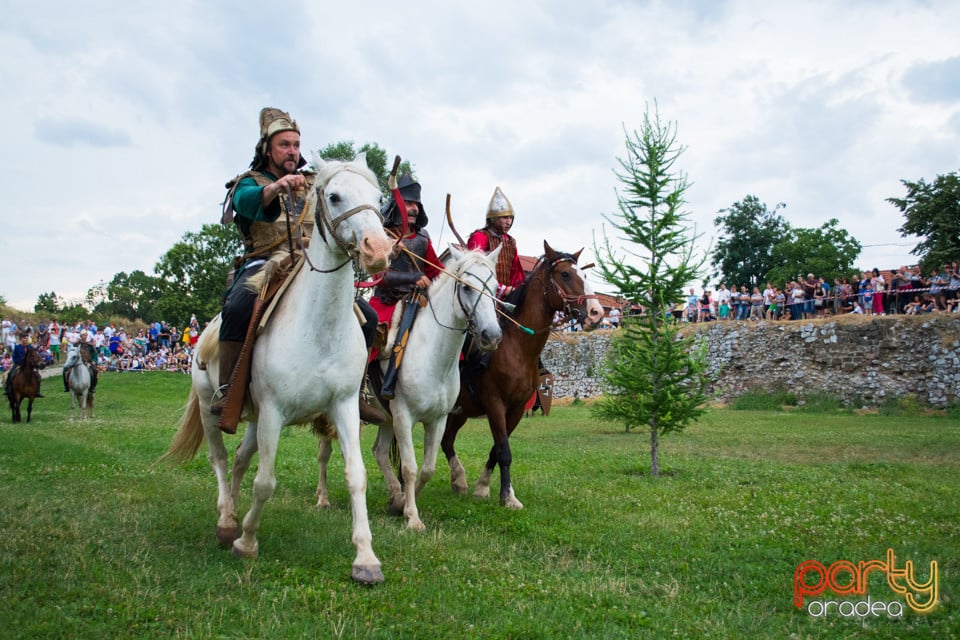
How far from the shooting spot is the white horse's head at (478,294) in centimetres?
750

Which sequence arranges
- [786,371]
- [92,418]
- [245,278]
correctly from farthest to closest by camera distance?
[786,371] < [92,418] < [245,278]

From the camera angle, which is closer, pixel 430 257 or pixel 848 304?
pixel 430 257

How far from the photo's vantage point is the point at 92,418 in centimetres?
2075

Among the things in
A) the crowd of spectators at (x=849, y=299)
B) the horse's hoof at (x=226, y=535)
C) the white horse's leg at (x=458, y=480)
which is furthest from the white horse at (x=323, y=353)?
the crowd of spectators at (x=849, y=299)

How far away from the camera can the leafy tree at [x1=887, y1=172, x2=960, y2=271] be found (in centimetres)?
3009

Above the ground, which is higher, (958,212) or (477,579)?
(958,212)

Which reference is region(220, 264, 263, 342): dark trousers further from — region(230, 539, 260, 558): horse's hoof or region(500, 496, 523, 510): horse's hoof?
region(500, 496, 523, 510): horse's hoof

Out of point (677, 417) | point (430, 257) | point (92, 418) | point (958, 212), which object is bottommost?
point (92, 418)

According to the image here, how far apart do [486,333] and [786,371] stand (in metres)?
24.4

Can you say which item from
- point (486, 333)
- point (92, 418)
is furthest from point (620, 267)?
point (92, 418)

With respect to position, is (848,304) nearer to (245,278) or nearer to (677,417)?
(677,417)

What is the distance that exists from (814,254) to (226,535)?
227 ft

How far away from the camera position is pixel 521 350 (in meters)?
9.04

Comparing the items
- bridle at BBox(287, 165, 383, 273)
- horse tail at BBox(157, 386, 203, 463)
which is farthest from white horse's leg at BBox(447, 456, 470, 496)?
bridle at BBox(287, 165, 383, 273)
